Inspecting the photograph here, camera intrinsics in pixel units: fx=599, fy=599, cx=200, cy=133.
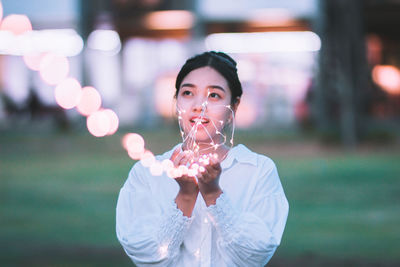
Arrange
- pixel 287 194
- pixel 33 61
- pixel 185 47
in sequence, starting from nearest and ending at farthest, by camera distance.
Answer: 1. pixel 287 194
2. pixel 33 61
3. pixel 185 47

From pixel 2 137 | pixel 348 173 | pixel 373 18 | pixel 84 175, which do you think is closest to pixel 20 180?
pixel 84 175

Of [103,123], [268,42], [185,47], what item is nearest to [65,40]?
[185,47]

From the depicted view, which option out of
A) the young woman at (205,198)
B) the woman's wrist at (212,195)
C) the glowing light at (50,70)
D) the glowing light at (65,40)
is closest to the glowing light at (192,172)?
the young woman at (205,198)

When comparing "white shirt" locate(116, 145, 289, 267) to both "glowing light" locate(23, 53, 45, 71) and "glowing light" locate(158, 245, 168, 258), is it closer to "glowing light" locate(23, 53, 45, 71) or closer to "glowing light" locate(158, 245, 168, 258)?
"glowing light" locate(158, 245, 168, 258)

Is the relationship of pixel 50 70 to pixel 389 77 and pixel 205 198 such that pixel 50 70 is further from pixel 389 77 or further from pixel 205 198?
pixel 389 77

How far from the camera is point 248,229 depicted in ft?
6.89

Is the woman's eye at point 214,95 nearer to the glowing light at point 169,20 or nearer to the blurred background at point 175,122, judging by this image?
the blurred background at point 175,122

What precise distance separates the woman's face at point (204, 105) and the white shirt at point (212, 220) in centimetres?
14

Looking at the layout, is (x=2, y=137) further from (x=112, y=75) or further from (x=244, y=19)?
(x=244, y=19)

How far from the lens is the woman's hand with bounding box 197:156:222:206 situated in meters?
1.99

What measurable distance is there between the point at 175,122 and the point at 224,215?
17.2 meters

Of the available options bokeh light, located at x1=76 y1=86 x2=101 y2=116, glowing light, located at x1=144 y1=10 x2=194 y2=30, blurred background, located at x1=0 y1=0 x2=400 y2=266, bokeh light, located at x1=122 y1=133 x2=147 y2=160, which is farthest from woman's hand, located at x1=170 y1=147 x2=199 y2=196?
glowing light, located at x1=144 y1=10 x2=194 y2=30

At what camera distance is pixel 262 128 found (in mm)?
21125

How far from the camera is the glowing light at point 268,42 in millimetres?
23078
